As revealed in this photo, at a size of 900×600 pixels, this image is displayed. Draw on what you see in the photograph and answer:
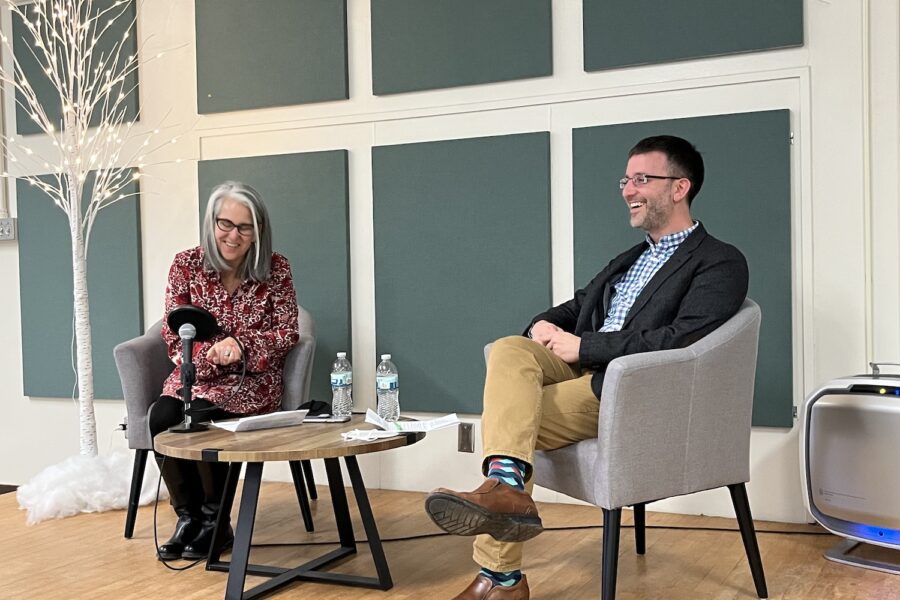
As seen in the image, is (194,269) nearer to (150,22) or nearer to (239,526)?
(239,526)

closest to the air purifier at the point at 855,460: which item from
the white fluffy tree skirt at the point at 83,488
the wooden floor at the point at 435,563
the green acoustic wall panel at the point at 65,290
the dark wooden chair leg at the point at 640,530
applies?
the wooden floor at the point at 435,563

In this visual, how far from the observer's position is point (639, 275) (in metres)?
3.05

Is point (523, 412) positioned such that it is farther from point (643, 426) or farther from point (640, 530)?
point (640, 530)

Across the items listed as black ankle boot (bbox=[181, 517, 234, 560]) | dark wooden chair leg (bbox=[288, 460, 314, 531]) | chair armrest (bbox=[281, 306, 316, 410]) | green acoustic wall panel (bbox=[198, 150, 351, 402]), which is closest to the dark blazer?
chair armrest (bbox=[281, 306, 316, 410])

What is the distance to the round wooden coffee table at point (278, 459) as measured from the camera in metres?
2.54

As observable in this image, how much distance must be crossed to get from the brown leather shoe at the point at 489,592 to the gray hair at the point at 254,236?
1557mm

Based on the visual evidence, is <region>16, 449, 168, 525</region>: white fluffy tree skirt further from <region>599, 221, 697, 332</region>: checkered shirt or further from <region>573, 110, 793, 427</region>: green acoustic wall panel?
<region>573, 110, 793, 427</region>: green acoustic wall panel

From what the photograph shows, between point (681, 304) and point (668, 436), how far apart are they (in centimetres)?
42

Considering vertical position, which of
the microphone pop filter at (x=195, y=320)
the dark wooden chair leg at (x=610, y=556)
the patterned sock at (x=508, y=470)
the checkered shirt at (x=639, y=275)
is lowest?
the dark wooden chair leg at (x=610, y=556)

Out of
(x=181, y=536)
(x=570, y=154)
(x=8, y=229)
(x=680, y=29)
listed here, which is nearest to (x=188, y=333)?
(x=181, y=536)

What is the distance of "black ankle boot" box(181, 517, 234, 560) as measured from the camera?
3.20 m

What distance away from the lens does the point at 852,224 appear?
3.40 metres

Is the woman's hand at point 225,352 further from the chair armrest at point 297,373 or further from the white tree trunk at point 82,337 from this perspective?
the white tree trunk at point 82,337

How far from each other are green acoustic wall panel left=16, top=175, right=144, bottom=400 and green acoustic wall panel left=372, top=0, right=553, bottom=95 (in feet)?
5.05
